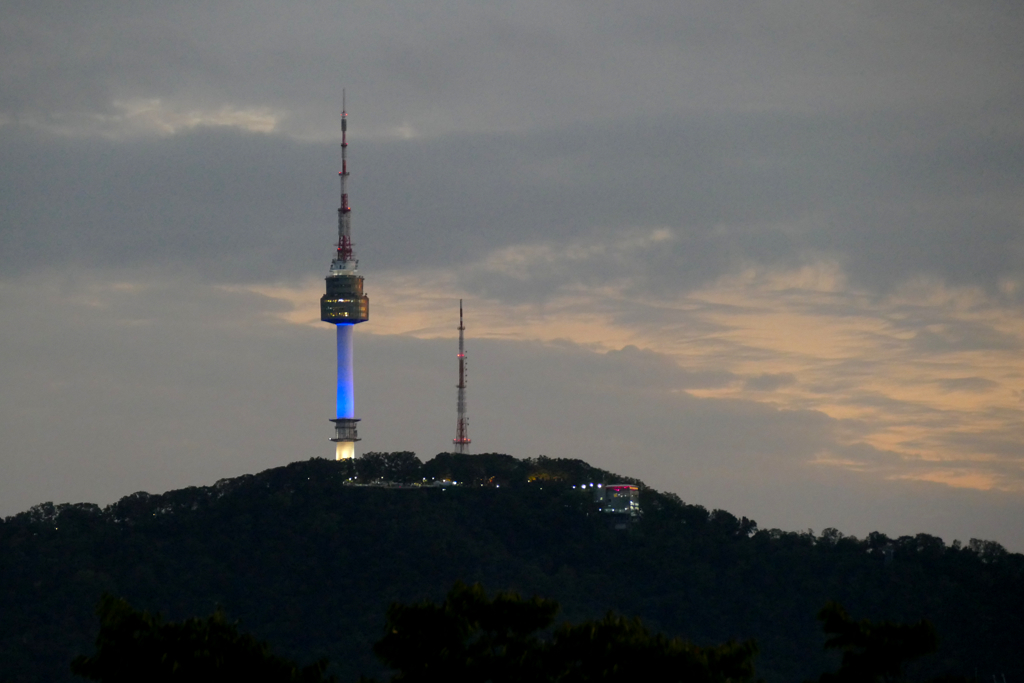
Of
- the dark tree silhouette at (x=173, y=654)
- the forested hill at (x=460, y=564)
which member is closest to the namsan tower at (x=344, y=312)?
the forested hill at (x=460, y=564)

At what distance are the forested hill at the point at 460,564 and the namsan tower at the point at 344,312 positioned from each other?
788 centimetres

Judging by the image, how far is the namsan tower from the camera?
173250 millimetres

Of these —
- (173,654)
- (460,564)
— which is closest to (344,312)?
(460,564)

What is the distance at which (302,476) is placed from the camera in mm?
163250

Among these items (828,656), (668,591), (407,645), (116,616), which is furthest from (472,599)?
(668,591)

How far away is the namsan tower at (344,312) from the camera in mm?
173250

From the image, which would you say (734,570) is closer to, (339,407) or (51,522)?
(339,407)

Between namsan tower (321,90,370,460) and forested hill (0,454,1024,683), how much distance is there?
7876 mm

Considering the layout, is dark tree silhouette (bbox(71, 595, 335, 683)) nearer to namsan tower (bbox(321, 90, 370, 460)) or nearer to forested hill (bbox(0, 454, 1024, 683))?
forested hill (bbox(0, 454, 1024, 683))

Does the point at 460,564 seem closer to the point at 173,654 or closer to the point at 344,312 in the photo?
the point at 344,312

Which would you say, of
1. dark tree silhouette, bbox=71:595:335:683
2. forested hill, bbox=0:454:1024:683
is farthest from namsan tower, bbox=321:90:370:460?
dark tree silhouette, bbox=71:595:335:683

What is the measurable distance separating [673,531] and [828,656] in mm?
29524

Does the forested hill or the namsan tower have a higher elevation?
the namsan tower

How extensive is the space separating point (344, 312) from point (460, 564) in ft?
114
